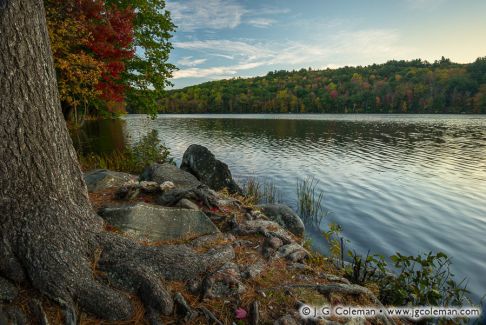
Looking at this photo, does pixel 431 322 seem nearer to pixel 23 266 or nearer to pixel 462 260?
pixel 462 260

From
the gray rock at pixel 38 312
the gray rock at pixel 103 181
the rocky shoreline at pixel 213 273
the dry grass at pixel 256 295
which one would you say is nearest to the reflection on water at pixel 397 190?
the rocky shoreline at pixel 213 273

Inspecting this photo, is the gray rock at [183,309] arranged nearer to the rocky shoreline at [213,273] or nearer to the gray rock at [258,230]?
the rocky shoreline at [213,273]

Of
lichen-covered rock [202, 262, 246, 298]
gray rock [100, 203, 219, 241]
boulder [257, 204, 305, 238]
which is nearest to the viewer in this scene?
lichen-covered rock [202, 262, 246, 298]

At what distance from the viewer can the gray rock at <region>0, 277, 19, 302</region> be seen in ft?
10.3

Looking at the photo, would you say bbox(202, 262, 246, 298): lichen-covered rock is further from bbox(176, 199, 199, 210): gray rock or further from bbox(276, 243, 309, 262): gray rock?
bbox(176, 199, 199, 210): gray rock

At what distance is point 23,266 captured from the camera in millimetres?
3354

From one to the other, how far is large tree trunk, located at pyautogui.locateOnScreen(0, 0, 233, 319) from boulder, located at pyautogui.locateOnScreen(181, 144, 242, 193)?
8.77 metres

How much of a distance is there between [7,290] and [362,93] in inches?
5888

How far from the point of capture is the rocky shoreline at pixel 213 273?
139 inches

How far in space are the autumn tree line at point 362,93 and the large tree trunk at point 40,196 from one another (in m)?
140

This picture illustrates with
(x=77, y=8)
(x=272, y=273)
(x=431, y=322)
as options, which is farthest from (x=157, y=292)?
(x=77, y=8)

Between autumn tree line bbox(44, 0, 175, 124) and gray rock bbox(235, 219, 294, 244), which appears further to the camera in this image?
autumn tree line bbox(44, 0, 175, 124)

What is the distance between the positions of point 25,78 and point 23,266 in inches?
88.7

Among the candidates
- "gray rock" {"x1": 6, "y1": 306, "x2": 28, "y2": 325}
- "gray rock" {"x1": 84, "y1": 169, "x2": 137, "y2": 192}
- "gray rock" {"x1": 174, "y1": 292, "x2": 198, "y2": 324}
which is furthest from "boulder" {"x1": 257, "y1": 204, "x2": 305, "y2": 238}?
"gray rock" {"x1": 6, "y1": 306, "x2": 28, "y2": 325}
